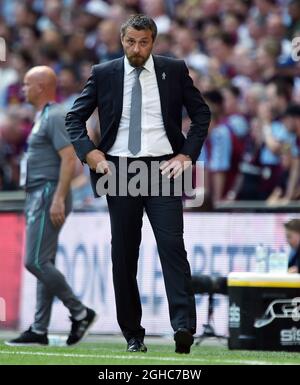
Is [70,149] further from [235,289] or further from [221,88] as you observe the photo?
[221,88]

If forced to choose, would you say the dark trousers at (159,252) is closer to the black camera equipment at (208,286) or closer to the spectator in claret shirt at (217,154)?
the black camera equipment at (208,286)

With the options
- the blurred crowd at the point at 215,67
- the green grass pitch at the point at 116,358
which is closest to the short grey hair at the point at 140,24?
the green grass pitch at the point at 116,358

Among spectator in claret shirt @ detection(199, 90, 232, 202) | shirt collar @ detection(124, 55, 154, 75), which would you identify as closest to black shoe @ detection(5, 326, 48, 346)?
shirt collar @ detection(124, 55, 154, 75)

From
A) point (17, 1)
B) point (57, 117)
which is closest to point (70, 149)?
point (57, 117)

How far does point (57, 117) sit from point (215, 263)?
2.64 metres

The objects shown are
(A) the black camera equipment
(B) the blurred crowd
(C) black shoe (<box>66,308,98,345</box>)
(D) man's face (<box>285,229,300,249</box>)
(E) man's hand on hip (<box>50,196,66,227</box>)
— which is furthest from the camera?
(B) the blurred crowd

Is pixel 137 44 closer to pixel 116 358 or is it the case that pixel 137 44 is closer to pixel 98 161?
pixel 98 161

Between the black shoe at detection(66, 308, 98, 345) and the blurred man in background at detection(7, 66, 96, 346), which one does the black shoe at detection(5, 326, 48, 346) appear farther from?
the black shoe at detection(66, 308, 98, 345)

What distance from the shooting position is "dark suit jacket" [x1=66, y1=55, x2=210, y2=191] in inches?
334

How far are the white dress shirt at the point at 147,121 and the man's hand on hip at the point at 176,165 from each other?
109 mm

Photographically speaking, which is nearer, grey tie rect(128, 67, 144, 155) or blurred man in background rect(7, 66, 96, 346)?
grey tie rect(128, 67, 144, 155)

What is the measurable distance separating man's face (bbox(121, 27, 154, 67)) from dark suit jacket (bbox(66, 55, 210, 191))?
188 millimetres

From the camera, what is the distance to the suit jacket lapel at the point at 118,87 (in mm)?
8492

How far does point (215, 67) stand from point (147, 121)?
6.57 metres
